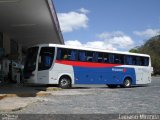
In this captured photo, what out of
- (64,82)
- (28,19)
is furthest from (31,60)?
(28,19)

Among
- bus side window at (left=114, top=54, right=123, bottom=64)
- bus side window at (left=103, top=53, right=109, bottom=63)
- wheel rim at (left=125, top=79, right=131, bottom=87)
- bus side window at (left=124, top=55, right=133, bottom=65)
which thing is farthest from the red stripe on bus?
wheel rim at (left=125, top=79, right=131, bottom=87)

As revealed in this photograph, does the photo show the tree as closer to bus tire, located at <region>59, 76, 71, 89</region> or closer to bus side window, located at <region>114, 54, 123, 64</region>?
bus side window, located at <region>114, 54, 123, 64</region>

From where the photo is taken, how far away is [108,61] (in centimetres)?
2683

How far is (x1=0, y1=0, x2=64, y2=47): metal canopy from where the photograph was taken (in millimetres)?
19562

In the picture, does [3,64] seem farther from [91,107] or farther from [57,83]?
[91,107]

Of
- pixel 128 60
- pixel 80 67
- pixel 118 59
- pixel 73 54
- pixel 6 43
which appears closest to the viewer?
pixel 73 54

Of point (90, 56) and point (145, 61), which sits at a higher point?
point (90, 56)

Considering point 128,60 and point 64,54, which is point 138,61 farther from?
point 64,54

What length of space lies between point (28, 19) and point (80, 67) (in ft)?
14.6

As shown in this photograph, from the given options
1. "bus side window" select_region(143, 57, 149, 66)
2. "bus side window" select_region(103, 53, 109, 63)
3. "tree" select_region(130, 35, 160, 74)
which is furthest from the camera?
"tree" select_region(130, 35, 160, 74)

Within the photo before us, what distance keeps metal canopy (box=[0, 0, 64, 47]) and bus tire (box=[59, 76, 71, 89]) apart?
363 cm

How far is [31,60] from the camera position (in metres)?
24.3

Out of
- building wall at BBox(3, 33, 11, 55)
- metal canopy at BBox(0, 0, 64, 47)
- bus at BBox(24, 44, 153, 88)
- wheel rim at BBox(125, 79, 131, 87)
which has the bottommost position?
wheel rim at BBox(125, 79, 131, 87)

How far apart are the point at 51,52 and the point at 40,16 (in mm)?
2236
